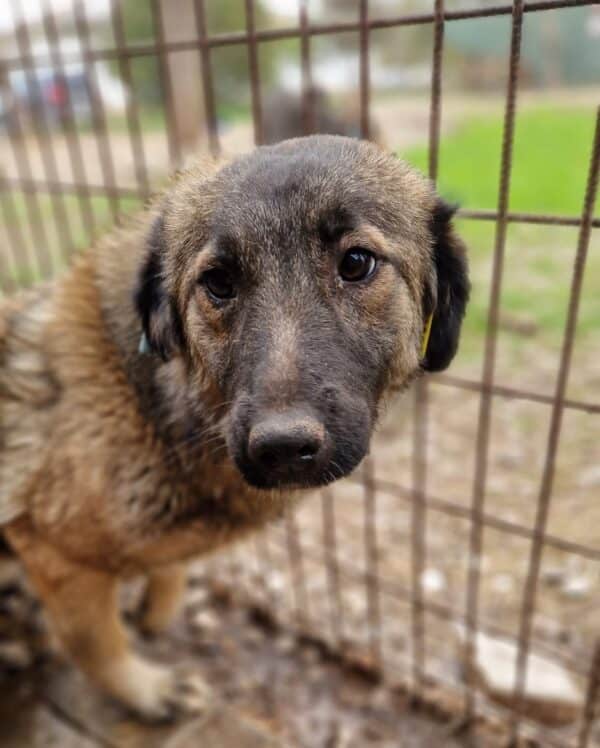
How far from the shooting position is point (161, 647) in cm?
316

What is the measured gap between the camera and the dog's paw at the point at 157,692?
2.68 m

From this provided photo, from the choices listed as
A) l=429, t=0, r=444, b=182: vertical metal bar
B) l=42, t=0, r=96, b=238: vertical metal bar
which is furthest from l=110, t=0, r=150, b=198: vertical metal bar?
l=429, t=0, r=444, b=182: vertical metal bar

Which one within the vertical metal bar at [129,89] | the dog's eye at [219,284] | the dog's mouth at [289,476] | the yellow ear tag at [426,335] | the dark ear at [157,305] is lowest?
the dog's mouth at [289,476]

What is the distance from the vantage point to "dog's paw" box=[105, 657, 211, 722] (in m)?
2.68

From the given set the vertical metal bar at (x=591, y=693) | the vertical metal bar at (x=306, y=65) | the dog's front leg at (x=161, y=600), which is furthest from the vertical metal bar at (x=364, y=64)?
the dog's front leg at (x=161, y=600)

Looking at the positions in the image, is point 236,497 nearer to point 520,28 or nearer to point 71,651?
point 71,651

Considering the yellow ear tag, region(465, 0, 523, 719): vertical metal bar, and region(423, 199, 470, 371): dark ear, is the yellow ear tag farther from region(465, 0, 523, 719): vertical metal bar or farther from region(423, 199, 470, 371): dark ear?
region(465, 0, 523, 719): vertical metal bar

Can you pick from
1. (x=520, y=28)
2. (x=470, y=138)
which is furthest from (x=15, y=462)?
(x=470, y=138)

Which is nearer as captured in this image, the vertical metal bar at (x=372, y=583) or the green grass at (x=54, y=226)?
the vertical metal bar at (x=372, y=583)

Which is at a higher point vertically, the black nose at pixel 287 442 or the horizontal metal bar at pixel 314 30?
the horizontal metal bar at pixel 314 30

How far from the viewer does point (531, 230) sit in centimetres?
597

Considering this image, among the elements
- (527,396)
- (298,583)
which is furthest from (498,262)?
(298,583)

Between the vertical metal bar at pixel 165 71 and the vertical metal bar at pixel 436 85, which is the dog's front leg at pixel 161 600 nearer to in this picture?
the vertical metal bar at pixel 165 71

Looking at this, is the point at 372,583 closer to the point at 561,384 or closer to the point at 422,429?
the point at 422,429
